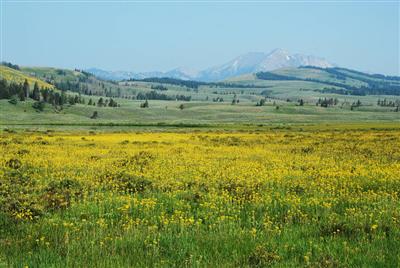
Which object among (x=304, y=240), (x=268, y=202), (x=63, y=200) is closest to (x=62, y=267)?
(x=304, y=240)

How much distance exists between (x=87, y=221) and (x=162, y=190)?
5286mm

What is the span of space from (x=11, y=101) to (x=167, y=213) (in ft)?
553

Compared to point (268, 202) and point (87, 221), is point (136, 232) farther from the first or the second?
point (268, 202)

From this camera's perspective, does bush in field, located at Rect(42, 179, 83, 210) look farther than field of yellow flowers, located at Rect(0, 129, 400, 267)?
Yes

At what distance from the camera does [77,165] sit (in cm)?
2545

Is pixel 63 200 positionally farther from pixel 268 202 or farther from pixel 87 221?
pixel 268 202

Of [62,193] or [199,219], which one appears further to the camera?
[62,193]

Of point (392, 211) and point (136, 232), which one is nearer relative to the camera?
point (136, 232)

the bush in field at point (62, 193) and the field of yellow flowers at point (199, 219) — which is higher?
the field of yellow flowers at point (199, 219)

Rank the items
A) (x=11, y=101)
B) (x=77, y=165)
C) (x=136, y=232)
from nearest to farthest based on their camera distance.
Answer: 1. (x=136, y=232)
2. (x=77, y=165)
3. (x=11, y=101)

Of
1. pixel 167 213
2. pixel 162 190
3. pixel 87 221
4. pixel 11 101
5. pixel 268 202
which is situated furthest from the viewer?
pixel 11 101

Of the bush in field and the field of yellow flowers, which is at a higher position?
the field of yellow flowers

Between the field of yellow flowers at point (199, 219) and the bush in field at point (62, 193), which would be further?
the bush in field at point (62, 193)

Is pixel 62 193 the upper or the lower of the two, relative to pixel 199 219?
lower
